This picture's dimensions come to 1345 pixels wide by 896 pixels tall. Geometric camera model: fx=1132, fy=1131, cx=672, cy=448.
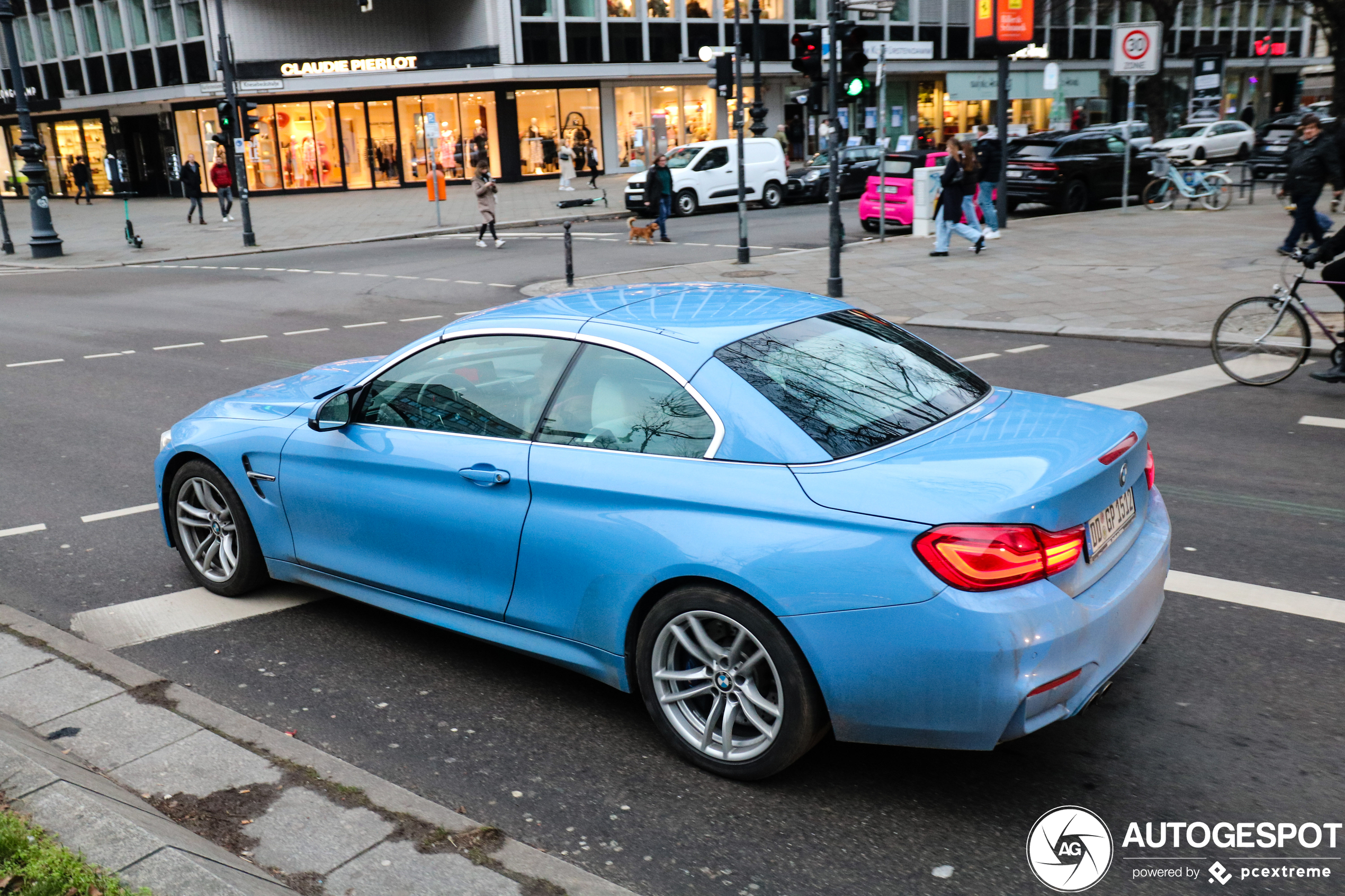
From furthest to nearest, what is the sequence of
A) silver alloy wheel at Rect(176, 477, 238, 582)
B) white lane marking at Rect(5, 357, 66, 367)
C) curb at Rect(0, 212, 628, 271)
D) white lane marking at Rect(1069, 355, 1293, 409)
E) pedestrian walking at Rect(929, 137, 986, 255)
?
curb at Rect(0, 212, 628, 271), pedestrian walking at Rect(929, 137, 986, 255), white lane marking at Rect(5, 357, 66, 367), white lane marking at Rect(1069, 355, 1293, 409), silver alloy wheel at Rect(176, 477, 238, 582)

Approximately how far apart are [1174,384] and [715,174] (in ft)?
72.4

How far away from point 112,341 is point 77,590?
9248mm

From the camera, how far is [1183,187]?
2430 cm

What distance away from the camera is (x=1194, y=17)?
63438 mm

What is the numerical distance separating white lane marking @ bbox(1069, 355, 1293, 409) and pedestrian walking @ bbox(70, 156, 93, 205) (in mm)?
47431

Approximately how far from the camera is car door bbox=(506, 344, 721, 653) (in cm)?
368

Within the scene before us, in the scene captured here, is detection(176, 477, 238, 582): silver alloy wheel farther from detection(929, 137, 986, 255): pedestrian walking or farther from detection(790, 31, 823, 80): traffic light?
detection(929, 137, 986, 255): pedestrian walking

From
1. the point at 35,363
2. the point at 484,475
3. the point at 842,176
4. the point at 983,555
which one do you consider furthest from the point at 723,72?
the point at 983,555

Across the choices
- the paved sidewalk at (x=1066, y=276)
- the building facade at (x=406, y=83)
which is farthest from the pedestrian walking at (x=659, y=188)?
the building facade at (x=406, y=83)

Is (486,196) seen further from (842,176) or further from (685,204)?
(842,176)

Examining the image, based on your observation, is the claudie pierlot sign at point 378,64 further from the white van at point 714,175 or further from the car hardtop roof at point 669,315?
the car hardtop roof at point 669,315

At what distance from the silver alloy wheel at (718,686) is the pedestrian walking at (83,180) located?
5025cm

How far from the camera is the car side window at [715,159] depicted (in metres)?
29.9

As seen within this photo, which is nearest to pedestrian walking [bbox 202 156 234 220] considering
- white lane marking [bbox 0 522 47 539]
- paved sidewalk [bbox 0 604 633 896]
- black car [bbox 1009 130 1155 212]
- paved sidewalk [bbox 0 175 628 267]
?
paved sidewalk [bbox 0 175 628 267]
